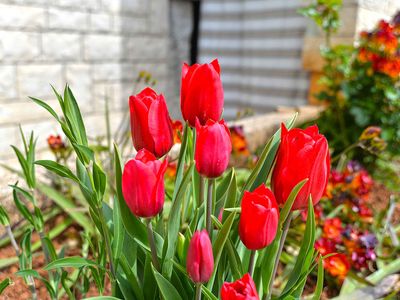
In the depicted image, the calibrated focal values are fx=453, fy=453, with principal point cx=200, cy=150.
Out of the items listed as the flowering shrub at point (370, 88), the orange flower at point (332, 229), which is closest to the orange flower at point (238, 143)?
the orange flower at point (332, 229)

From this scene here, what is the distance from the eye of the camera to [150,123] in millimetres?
601

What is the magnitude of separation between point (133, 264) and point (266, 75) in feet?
11.5

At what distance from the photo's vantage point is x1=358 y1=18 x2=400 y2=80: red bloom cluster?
2180 millimetres

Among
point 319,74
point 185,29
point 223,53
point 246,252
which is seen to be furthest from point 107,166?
point 223,53

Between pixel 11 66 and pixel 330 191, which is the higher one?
pixel 11 66

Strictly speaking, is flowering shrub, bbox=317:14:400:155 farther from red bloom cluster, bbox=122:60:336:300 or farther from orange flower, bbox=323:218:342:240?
red bloom cluster, bbox=122:60:336:300

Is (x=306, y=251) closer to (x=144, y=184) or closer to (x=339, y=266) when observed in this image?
(x=144, y=184)

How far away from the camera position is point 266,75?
13.3ft

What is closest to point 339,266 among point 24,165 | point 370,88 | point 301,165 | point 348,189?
point 348,189

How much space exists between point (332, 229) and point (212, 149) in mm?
951

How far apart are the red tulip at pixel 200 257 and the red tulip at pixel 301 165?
0.44ft

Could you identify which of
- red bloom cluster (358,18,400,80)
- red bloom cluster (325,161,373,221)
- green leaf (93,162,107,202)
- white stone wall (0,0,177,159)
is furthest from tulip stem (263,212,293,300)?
white stone wall (0,0,177,159)

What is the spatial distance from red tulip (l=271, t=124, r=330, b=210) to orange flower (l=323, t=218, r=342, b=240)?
83 centimetres

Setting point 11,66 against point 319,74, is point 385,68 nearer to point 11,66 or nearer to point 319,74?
point 319,74
